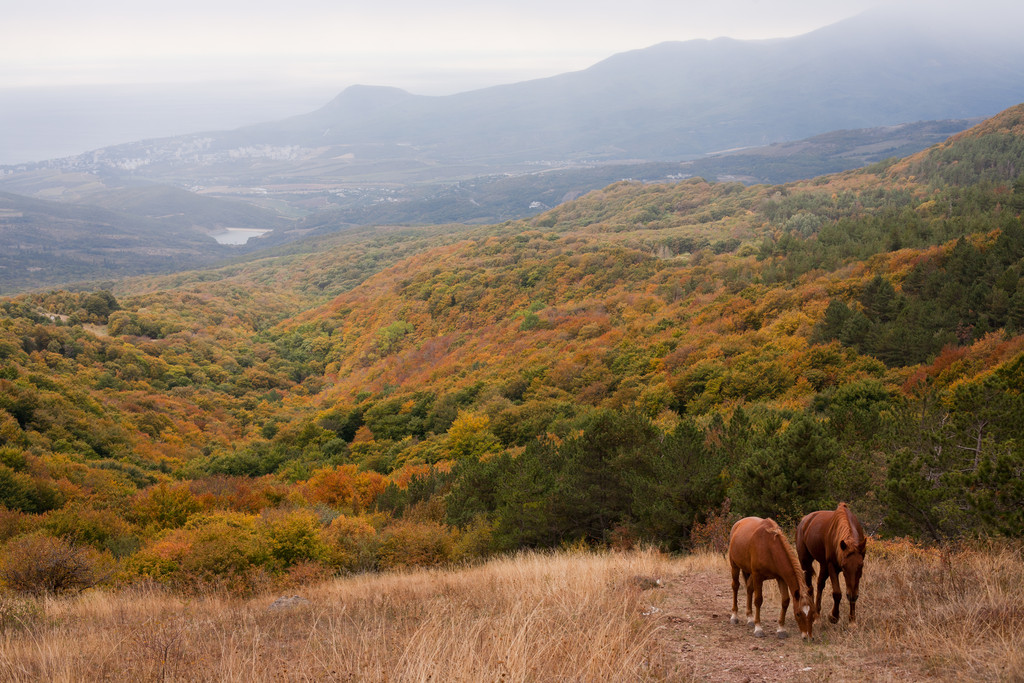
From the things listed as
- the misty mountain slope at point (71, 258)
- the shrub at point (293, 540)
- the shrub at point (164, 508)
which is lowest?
the shrub at point (164, 508)

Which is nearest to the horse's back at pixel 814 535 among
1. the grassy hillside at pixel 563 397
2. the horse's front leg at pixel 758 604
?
the horse's front leg at pixel 758 604

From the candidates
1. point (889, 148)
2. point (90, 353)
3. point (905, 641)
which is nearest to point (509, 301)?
point (90, 353)

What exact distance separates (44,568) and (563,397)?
63.1 ft

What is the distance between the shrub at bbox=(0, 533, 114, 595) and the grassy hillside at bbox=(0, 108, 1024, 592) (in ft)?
0.34

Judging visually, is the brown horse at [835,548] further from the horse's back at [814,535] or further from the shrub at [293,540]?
the shrub at [293,540]

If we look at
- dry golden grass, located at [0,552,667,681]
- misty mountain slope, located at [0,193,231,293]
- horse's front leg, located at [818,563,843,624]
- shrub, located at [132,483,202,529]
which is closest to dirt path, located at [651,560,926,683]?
horse's front leg, located at [818,563,843,624]

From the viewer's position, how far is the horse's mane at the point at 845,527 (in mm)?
4398

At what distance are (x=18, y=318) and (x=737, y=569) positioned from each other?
4974 cm

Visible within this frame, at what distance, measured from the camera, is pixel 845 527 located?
175 inches

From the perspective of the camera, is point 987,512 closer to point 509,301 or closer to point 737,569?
point 737,569

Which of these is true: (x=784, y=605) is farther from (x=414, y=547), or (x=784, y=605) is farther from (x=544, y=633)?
(x=414, y=547)

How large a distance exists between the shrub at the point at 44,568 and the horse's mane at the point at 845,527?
955 cm

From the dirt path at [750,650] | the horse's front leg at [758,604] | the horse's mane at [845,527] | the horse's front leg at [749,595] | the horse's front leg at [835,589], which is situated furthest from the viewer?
the horse's front leg at [749,595]

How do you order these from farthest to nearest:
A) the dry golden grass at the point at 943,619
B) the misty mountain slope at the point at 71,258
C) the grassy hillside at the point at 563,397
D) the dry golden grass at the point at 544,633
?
the misty mountain slope at the point at 71,258, the grassy hillside at the point at 563,397, the dry golden grass at the point at 544,633, the dry golden grass at the point at 943,619
